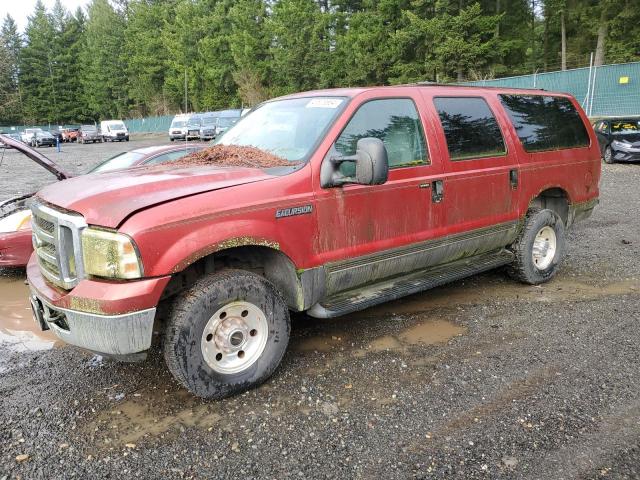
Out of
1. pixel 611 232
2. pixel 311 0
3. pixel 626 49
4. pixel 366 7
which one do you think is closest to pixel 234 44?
pixel 311 0

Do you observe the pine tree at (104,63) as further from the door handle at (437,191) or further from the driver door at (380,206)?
the door handle at (437,191)

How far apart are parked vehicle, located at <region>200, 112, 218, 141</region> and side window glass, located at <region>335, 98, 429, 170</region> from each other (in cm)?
3207

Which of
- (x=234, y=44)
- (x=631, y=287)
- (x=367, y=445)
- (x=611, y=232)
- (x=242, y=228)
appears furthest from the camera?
(x=234, y=44)

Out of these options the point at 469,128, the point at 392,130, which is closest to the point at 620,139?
the point at 469,128

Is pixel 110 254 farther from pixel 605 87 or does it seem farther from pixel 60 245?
pixel 605 87

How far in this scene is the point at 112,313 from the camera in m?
2.92

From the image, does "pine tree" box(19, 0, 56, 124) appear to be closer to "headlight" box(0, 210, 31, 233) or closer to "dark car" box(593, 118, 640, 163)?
"dark car" box(593, 118, 640, 163)

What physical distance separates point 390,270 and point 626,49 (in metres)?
32.8

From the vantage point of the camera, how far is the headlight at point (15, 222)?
231 inches

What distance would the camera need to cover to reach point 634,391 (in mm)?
3357

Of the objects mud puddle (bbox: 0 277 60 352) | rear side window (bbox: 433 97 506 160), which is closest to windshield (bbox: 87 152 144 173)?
mud puddle (bbox: 0 277 60 352)

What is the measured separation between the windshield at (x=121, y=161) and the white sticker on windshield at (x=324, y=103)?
3291 millimetres

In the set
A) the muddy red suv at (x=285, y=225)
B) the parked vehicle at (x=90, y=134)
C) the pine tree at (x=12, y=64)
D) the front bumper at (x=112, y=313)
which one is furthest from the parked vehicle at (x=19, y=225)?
the pine tree at (x=12, y=64)

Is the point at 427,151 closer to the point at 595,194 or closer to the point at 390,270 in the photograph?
the point at 390,270
